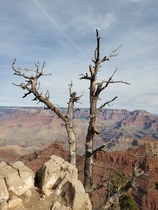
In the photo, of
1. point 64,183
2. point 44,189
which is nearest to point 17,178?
point 44,189

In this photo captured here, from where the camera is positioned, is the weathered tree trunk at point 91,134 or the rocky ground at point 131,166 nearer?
the weathered tree trunk at point 91,134

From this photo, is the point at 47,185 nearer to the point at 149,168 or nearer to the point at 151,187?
the point at 151,187

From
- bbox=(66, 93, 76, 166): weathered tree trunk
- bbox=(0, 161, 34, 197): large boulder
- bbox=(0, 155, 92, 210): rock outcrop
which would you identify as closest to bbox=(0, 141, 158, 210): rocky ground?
bbox=(66, 93, 76, 166): weathered tree trunk

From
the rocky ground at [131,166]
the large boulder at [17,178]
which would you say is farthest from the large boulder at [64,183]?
the rocky ground at [131,166]

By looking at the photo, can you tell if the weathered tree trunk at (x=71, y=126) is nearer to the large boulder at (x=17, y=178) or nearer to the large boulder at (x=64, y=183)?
the large boulder at (x=64, y=183)

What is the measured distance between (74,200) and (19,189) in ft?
7.38

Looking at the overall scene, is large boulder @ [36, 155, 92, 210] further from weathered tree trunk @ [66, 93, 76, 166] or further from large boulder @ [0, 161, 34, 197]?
weathered tree trunk @ [66, 93, 76, 166]

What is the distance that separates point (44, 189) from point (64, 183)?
2.74ft

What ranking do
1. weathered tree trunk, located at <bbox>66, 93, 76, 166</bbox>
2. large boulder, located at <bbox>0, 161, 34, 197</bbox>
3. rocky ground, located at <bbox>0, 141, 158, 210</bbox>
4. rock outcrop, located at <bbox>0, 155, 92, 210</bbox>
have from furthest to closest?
rocky ground, located at <bbox>0, 141, 158, 210</bbox>
weathered tree trunk, located at <bbox>66, 93, 76, 166</bbox>
large boulder, located at <bbox>0, 161, 34, 197</bbox>
rock outcrop, located at <bbox>0, 155, 92, 210</bbox>

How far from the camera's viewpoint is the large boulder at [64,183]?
848 centimetres

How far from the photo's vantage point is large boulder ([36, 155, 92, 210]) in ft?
27.8

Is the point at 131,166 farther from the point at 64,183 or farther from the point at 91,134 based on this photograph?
the point at 64,183

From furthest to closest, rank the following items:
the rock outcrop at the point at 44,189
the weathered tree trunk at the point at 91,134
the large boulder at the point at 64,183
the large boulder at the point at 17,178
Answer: the weathered tree trunk at the point at 91,134, the large boulder at the point at 17,178, the large boulder at the point at 64,183, the rock outcrop at the point at 44,189

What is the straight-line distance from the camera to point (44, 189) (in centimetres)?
905
